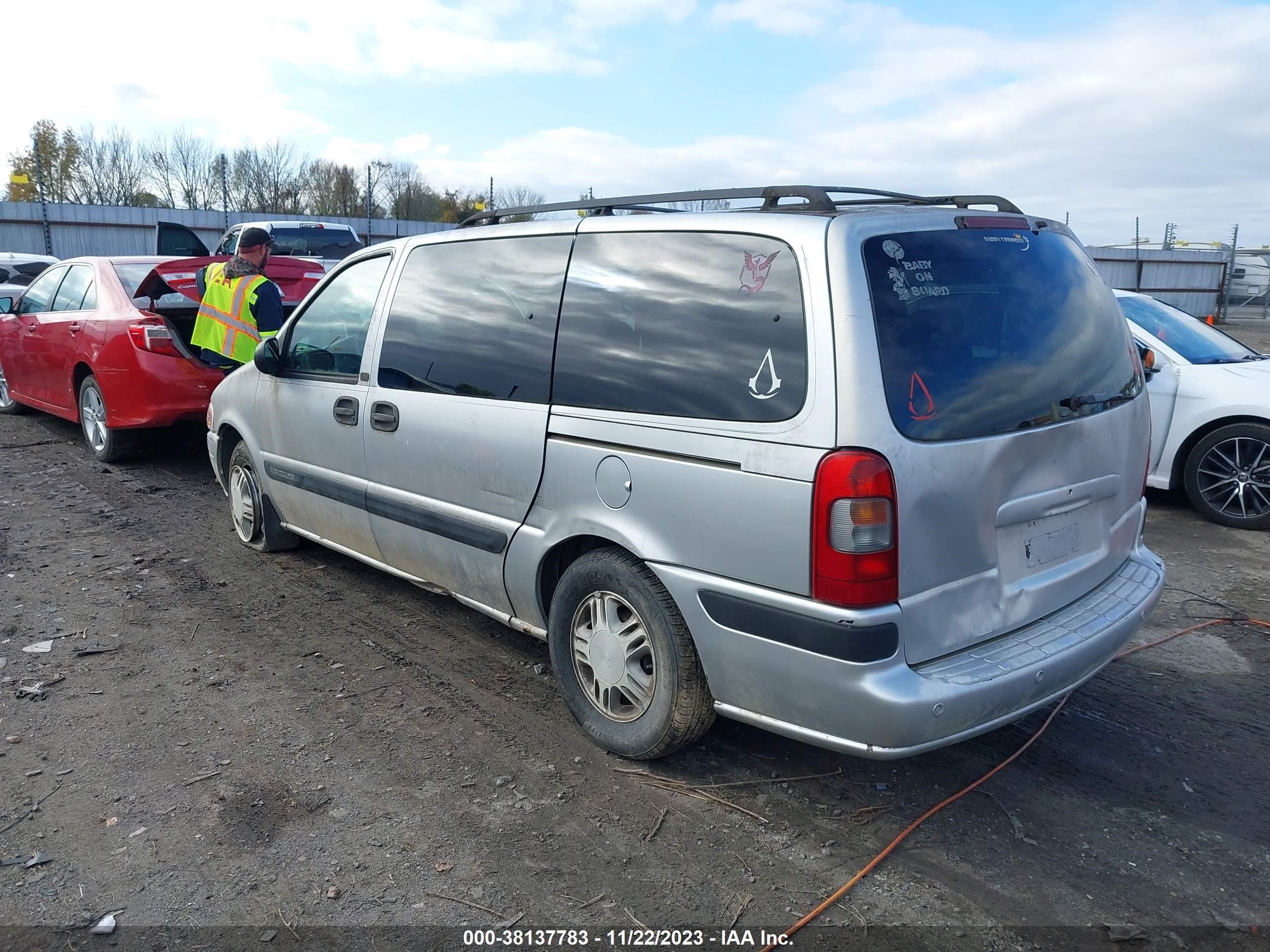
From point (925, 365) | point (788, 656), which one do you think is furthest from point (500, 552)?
point (925, 365)

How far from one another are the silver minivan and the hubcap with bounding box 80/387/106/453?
497 cm

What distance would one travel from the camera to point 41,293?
8.73m

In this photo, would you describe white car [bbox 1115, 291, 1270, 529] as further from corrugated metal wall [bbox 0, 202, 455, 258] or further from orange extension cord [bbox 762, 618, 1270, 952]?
corrugated metal wall [bbox 0, 202, 455, 258]

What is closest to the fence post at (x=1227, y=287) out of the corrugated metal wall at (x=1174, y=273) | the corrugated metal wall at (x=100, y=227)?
the corrugated metal wall at (x=1174, y=273)

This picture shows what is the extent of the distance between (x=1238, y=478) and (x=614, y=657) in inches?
207

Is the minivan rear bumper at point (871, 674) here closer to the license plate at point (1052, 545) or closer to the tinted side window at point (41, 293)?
the license plate at point (1052, 545)

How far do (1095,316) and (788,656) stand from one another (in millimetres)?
1751

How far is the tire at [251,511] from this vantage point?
5.59m

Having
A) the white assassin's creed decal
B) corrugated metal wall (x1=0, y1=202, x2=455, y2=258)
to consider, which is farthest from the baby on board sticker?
corrugated metal wall (x1=0, y1=202, x2=455, y2=258)

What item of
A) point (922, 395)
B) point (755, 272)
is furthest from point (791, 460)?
point (755, 272)

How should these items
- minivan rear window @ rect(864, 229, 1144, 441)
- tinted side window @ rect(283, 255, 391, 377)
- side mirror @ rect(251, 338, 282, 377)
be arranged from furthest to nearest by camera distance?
side mirror @ rect(251, 338, 282, 377) → tinted side window @ rect(283, 255, 391, 377) → minivan rear window @ rect(864, 229, 1144, 441)

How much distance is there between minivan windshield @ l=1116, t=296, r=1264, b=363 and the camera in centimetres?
697

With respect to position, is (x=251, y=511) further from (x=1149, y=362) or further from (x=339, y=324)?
(x=1149, y=362)

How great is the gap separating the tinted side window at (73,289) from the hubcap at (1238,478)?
28.5 ft
